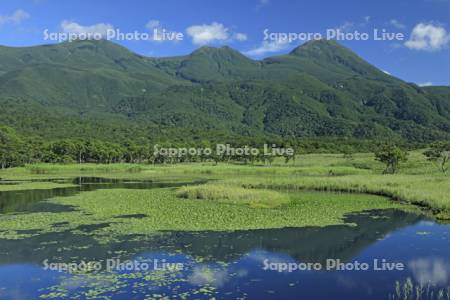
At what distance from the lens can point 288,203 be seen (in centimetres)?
5056

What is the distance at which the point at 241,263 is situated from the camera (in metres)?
26.9

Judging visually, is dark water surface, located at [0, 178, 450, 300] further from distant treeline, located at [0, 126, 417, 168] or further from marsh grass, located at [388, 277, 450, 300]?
distant treeline, located at [0, 126, 417, 168]

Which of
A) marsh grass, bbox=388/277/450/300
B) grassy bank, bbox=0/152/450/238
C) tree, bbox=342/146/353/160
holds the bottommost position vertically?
marsh grass, bbox=388/277/450/300

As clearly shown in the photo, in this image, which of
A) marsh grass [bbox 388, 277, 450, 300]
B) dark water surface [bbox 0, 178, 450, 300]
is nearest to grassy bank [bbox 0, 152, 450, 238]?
dark water surface [bbox 0, 178, 450, 300]

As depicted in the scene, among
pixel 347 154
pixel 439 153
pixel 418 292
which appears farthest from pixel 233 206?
pixel 347 154

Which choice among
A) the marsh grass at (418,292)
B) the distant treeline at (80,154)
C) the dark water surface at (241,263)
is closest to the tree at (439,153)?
the distant treeline at (80,154)

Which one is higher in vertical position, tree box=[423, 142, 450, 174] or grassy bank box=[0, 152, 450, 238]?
tree box=[423, 142, 450, 174]

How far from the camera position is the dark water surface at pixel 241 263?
2175cm

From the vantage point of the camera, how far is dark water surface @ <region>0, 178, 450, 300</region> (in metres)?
21.8

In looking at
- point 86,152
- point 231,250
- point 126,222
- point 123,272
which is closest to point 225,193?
point 126,222

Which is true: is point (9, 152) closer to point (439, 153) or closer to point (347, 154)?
point (347, 154)

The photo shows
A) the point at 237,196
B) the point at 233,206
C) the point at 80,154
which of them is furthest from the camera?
the point at 80,154

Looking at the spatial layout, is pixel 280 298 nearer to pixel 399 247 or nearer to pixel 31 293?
pixel 31 293

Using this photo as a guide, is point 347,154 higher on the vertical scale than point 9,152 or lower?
lower
